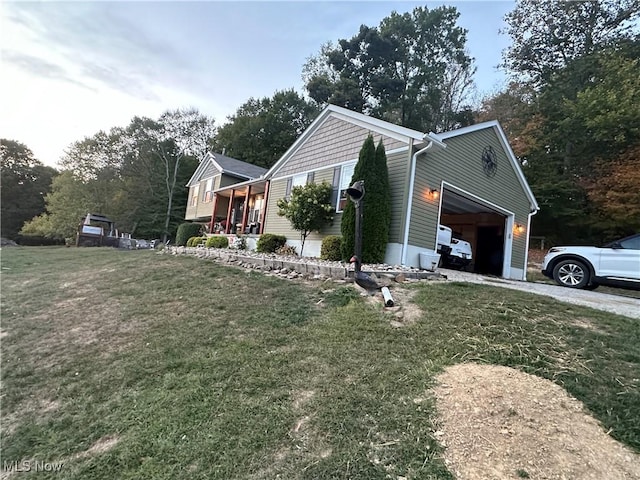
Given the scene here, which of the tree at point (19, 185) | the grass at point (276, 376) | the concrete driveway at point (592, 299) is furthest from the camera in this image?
the tree at point (19, 185)

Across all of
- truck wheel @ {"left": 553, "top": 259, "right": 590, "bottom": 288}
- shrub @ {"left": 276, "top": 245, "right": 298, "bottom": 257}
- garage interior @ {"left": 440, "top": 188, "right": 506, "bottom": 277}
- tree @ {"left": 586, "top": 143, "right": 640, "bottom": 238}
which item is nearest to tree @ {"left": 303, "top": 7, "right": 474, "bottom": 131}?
tree @ {"left": 586, "top": 143, "right": 640, "bottom": 238}

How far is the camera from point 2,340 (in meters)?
4.53

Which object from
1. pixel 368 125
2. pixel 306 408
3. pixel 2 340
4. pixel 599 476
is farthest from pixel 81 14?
pixel 599 476

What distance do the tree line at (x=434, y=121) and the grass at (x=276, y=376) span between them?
15.4 metres

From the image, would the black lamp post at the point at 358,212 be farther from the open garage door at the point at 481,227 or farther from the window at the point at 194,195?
the window at the point at 194,195

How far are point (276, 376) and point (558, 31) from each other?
26.0 meters

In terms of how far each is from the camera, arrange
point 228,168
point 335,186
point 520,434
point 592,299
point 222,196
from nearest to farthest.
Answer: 1. point 520,434
2. point 592,299
3. point 335,186
4. point 222,196
5. point 228,168

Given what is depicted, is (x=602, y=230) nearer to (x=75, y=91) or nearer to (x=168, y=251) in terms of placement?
(x=168, y=251)

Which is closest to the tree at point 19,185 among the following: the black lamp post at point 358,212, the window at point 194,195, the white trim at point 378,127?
the window at point 194,195

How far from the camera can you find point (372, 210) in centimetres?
782

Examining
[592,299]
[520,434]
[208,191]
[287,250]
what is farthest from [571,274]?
[208,191]

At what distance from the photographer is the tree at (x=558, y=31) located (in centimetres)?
1733

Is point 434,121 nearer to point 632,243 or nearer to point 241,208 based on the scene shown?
point 241,208

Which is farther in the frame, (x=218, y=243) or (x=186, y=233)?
(x=186, y=233)
